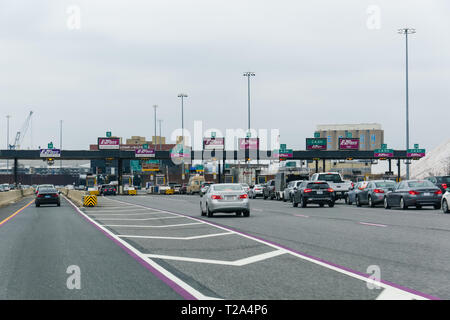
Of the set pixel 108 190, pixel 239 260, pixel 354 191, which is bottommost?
pixel 108 190

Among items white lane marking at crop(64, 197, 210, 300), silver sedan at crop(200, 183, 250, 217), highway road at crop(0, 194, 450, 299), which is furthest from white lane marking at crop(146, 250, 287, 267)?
silver sedan at crop(200, 183, 250, 217)

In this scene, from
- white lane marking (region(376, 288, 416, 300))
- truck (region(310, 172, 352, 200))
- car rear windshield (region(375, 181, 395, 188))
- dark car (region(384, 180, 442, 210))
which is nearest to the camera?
white lane marking (region(376, 288, 416, 300))

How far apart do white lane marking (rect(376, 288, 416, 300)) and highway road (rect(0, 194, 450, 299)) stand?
0.01 m

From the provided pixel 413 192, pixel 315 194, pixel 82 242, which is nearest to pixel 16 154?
pixel 315 194

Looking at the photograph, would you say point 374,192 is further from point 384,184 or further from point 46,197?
point 46,197

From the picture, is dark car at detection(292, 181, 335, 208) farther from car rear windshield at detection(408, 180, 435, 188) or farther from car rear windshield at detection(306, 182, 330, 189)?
car rear windshield at detection(408, 180, 435, 188)

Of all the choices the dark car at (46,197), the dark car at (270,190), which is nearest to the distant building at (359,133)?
the dark car at (270,190)

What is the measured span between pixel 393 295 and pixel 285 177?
147 feet

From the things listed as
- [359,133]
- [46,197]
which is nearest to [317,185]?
[46,197]

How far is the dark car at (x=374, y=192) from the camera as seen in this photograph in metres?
37.4

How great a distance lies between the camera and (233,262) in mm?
12344

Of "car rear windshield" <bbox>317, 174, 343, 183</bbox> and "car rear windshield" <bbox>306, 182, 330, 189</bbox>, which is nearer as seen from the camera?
"car rear windshield" <bbox>306, 182, 330, 189</bbox>

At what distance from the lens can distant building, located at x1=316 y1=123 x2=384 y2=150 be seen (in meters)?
181

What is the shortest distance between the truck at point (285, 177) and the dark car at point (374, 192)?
13761mm
